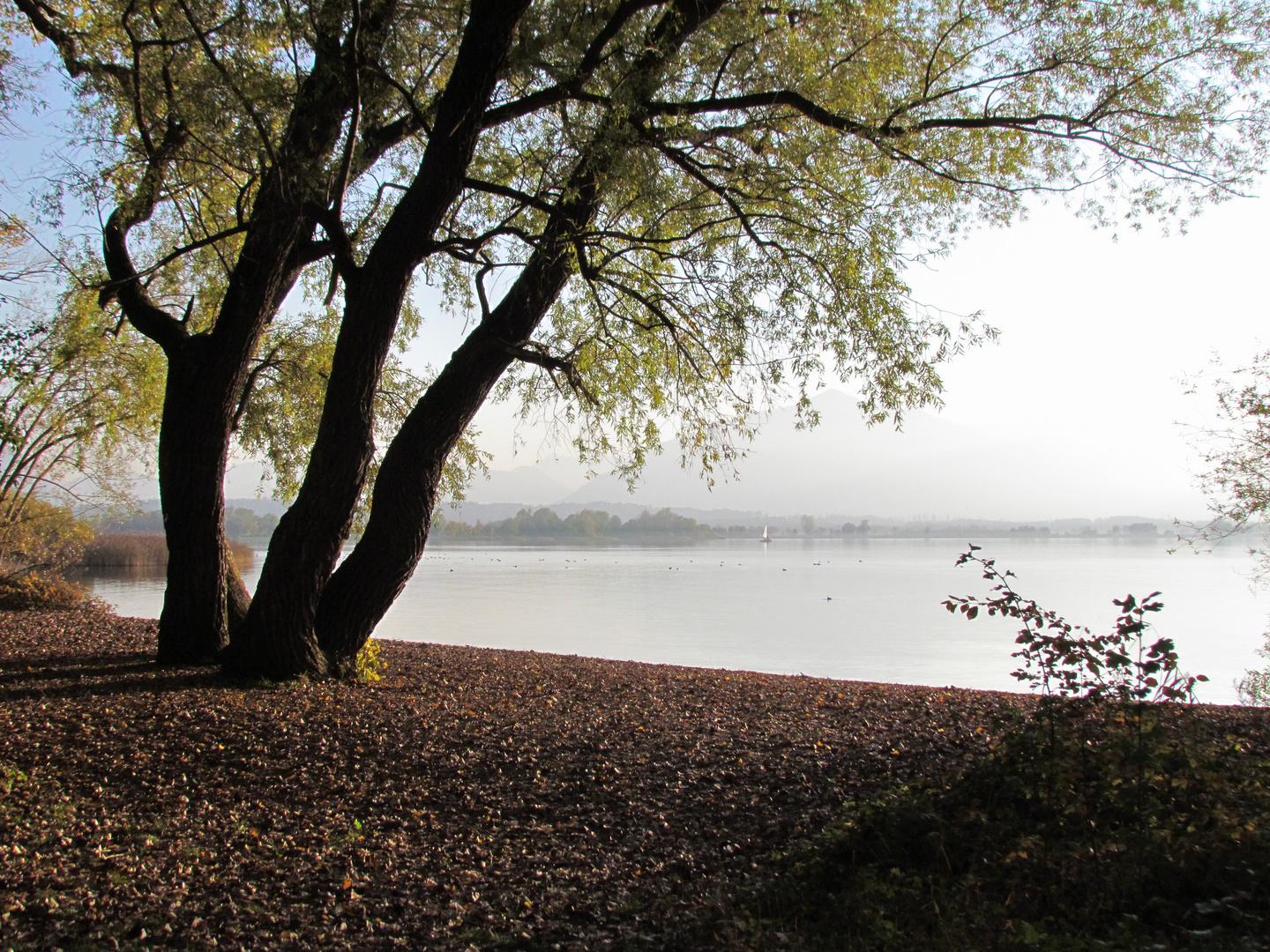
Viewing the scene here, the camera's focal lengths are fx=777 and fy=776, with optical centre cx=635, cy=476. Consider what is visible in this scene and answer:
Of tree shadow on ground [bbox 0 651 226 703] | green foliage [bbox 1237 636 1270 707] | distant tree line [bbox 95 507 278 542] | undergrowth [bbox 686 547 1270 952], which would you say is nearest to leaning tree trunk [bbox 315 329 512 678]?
tree shadow on ground [bbox 0 651 226 703]

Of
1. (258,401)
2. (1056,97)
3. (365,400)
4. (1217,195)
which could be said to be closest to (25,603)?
(258,401)

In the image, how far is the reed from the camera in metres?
Answer: 26.7

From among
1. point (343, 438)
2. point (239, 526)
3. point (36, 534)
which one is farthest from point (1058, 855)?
point (239, 526)

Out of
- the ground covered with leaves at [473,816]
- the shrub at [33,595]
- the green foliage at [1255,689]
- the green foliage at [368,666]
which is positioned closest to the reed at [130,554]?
the shrub at [33,595]

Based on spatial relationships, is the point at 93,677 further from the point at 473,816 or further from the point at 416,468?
the point at 473,816

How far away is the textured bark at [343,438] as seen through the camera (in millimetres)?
5242

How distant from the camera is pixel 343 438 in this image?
17.4 feet

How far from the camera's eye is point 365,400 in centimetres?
534

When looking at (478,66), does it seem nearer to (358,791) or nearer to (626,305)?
(626,305)

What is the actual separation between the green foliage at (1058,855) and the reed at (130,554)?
88.6 feet

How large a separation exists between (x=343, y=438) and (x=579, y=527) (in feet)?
203

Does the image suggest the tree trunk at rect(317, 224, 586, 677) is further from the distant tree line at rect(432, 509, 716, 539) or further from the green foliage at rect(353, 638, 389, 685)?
the distant tree line at rect(432, 509, 716, 539)

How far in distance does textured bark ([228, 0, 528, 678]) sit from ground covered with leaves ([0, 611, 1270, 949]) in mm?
371

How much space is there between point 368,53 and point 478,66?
2.86 ft
